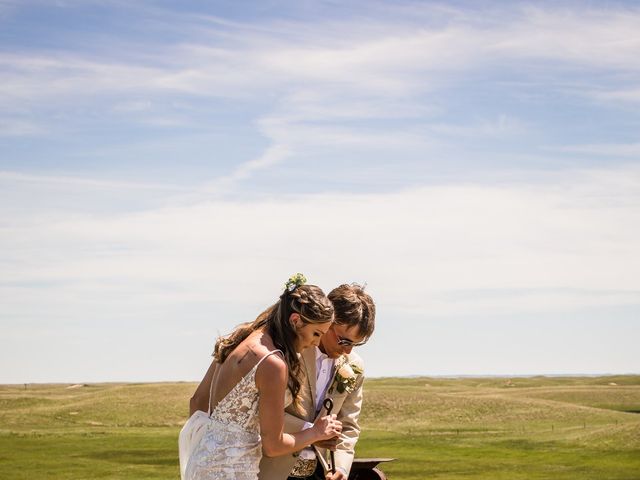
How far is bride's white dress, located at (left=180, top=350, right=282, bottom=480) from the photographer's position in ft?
20.4

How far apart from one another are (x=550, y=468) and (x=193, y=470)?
24533mm

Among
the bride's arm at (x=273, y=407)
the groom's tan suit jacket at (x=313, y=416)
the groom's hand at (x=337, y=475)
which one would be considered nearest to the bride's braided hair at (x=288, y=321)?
the bride's arm at (x=273, y=407)

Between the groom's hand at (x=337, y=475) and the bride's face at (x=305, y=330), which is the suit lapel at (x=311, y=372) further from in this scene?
the bride's face at (x=305, y=330)

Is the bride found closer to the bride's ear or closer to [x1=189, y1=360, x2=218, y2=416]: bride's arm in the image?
the bride's ear

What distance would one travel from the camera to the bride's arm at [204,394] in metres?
6.73

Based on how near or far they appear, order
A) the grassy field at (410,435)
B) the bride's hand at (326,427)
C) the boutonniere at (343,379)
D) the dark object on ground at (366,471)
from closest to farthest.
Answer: the bride's hand at (326,427) < the boutonniere at (343,379) < the dark object on ground at (366,471) < the grassy field at (410,435)

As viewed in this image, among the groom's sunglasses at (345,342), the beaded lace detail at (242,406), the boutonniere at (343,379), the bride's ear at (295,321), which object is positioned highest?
the bride's ear at (295,321)

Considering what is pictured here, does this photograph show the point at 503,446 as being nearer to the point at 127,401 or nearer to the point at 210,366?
the point at 127,401

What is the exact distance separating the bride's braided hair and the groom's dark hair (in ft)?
2.01

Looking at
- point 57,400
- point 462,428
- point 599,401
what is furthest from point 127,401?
point 599,401

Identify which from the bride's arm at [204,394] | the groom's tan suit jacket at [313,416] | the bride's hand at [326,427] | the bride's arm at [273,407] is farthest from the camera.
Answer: the bride's arm at [204,394]

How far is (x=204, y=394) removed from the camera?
6.78 meters

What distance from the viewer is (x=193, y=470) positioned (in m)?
6.39

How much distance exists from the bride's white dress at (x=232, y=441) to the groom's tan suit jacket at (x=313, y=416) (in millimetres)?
290
